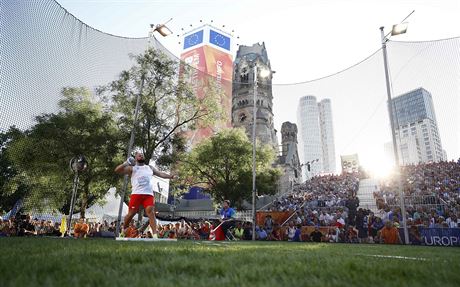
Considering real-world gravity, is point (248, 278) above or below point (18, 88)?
below

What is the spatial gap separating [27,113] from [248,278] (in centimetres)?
1404

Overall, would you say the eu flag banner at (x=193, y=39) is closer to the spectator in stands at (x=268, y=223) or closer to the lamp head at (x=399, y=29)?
the spectator in stands at (x=268, y=223)

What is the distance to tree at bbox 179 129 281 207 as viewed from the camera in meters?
27.0

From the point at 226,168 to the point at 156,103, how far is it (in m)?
10.7

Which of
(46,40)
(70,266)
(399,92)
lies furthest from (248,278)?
(399,92)

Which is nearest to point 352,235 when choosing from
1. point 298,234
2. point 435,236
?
point 298,234

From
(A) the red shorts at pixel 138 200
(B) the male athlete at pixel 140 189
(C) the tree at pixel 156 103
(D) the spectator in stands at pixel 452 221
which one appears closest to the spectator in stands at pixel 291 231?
(D) the spectator in stands at pixel 452 221

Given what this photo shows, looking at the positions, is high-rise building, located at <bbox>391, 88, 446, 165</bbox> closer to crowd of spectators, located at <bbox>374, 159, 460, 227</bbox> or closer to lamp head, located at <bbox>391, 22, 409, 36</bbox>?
crowd of spectators, located at <bbox>374, 159, 460, 227</bbox>

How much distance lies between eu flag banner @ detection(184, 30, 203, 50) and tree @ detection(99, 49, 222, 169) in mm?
41606

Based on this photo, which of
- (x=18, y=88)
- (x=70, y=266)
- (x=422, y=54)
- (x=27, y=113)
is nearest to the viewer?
(x=70, y=266)

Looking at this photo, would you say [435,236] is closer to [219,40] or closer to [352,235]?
[352,235]

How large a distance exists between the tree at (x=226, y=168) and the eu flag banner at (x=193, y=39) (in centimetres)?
3503

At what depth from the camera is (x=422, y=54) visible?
607 inches

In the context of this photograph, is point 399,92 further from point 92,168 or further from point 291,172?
Answer: point 291,172
